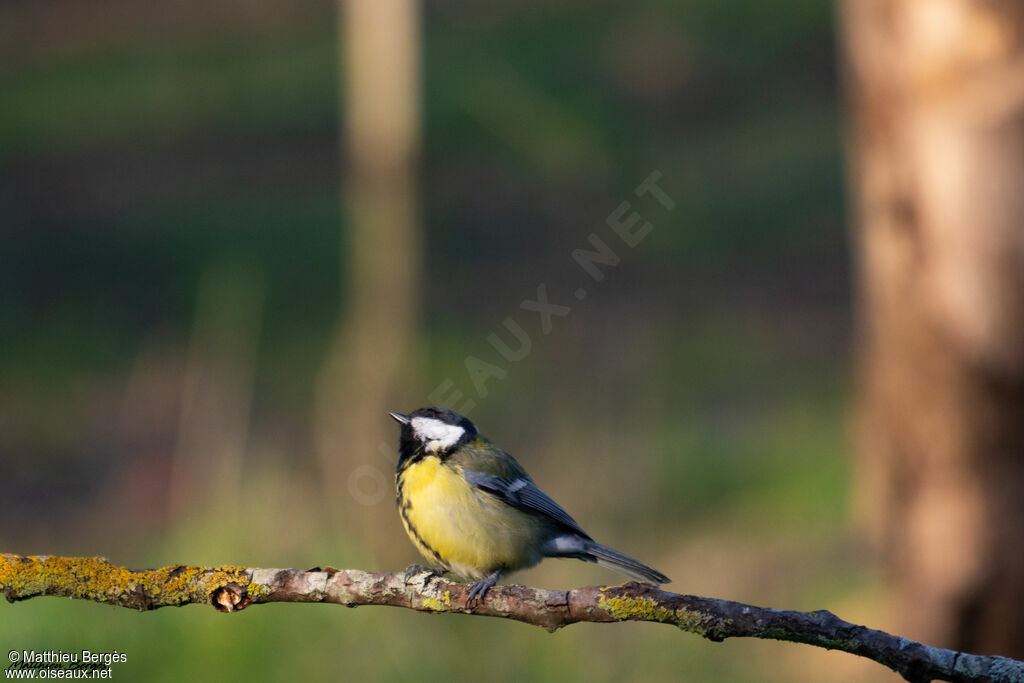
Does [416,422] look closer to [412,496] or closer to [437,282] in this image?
[412,496]

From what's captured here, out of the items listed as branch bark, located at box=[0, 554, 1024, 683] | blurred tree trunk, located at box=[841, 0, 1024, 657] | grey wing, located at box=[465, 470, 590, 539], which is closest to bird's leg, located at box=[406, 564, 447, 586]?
branch bark, located at box=[0, 554, 1024, 683]

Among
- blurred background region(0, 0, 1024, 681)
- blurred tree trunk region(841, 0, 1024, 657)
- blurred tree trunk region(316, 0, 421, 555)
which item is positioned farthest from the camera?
blurred tree trunk region(316, 0, 421, 555)

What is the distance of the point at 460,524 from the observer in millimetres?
2809

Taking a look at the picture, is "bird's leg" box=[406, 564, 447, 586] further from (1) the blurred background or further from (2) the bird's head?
(1) the blurred background

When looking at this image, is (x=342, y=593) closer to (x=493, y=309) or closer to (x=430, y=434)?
(x=430, y=434)

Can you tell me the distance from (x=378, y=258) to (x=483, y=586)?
9.82 feet

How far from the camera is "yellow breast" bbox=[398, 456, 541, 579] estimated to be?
278cm

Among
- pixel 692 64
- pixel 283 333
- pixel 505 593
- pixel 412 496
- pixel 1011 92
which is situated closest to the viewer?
pixel 505 593

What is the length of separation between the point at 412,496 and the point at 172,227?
11.3 m

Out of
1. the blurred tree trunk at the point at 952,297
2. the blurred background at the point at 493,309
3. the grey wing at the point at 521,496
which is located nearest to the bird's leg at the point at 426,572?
the grey wing at the point at 521,496

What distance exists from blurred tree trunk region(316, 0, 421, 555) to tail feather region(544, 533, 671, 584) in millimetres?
1951

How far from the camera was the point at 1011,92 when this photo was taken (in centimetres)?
384

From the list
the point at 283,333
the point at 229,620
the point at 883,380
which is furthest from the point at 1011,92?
the point at 283,333

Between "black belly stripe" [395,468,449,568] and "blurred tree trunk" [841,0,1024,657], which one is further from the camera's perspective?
"blurred tree trunk" [841,0,1024,657]
